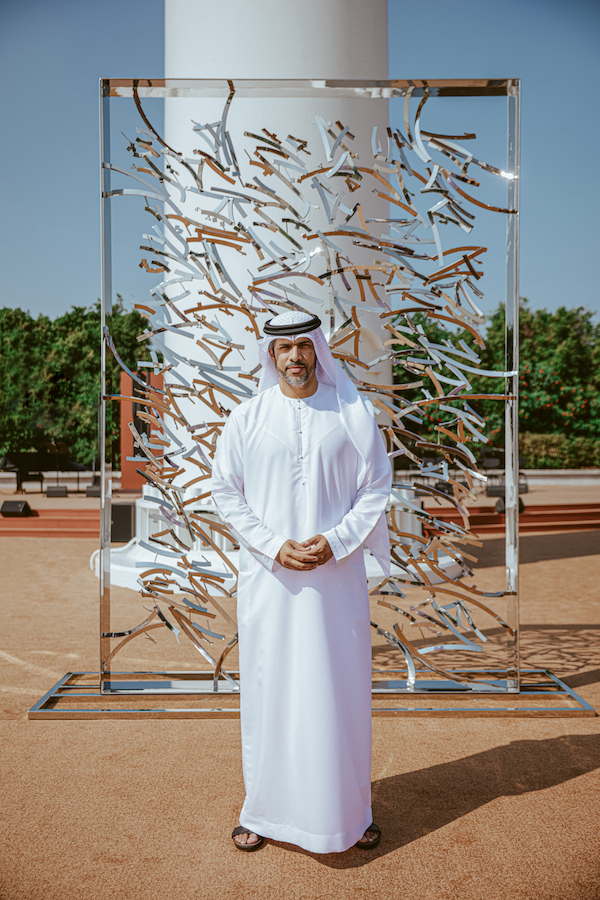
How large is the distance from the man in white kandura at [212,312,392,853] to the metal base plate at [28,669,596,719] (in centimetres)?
147

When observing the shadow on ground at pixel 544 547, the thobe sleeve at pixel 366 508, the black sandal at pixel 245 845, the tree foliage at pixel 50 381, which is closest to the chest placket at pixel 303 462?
the thobe sleeve at pixel 366 508

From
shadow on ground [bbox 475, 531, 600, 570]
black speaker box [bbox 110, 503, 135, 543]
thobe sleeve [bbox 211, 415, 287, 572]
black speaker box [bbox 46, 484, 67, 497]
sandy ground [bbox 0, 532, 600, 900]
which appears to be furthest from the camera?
black speaker box [bbox 46, 484, 67, 497]

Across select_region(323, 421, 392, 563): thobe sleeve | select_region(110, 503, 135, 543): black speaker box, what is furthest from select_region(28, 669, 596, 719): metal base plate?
select_region(110, 503, 135, 543): black speaker box

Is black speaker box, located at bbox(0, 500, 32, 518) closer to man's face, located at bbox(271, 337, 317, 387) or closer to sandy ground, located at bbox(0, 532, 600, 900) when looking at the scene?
sandy ground, located at bbox(0, 532, 600, 900)

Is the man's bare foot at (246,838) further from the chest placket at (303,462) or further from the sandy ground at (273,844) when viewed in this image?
the chest placket at (303,462)

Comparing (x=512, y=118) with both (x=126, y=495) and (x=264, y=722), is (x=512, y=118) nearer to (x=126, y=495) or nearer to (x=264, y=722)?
(x=264, y=722)

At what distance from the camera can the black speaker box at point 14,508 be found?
49.6 ft

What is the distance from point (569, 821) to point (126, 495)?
1940 centimetres

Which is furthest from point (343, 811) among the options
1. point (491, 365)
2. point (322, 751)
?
point (491, 365)

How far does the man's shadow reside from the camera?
2996 millimetres

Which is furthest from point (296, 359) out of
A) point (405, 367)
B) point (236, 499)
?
point (405, 367)

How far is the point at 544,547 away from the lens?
40.8ft

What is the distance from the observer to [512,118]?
447 cm

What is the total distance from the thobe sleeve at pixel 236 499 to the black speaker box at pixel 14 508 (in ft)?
43.5
